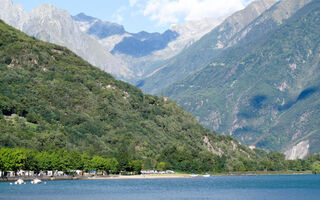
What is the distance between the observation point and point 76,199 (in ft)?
623

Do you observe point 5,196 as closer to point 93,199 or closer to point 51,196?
point 51,196

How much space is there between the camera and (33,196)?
194125mm

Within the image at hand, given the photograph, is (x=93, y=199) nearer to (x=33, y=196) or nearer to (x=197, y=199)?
(x=33, y=196)

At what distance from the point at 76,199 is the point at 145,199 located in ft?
70.7

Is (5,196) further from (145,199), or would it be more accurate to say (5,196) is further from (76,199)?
(145,199)

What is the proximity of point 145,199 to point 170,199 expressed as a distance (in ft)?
26.7

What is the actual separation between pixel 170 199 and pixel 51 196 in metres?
37.0

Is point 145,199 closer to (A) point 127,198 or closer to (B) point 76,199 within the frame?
(A) point 127,198

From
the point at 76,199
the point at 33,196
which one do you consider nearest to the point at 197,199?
the point at 76,199

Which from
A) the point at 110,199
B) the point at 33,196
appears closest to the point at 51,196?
the point at 33,196

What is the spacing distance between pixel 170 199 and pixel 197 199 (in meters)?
8.52

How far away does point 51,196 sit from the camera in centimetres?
19662

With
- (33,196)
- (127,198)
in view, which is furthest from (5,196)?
(127,198)

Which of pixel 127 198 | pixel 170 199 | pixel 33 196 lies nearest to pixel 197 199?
pixel 170 199
